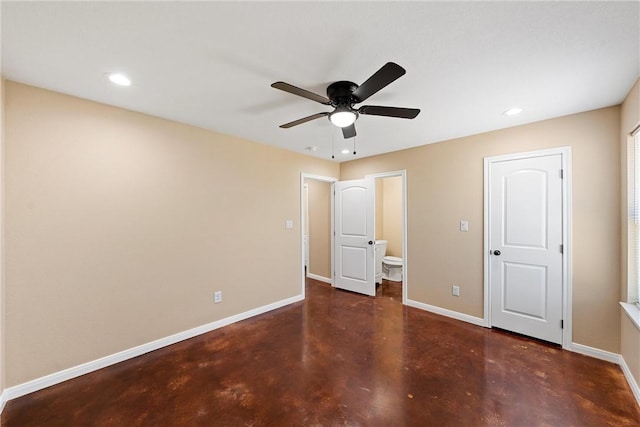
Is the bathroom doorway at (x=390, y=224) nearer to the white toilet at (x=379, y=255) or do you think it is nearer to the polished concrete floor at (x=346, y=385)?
the white toilet at (x=379, y=255)

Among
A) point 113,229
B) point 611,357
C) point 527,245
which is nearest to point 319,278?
point 527,245

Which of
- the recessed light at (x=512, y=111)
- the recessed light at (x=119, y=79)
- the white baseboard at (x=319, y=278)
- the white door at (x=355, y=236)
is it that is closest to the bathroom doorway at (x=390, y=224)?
the white door at (x=355, y=236)

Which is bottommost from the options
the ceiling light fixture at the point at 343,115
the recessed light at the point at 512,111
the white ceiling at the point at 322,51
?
the ceiling light fixture at the point at 343,115

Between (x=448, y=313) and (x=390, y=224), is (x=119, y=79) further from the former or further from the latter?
(x=390, y=224)

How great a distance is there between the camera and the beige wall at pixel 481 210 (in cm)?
238

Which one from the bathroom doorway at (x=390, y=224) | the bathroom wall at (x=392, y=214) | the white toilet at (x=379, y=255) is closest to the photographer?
the white toilet at (x=379, y=255)

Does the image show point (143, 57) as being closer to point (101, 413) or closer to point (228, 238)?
point (228, 238)

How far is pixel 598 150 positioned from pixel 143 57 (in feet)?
12.9

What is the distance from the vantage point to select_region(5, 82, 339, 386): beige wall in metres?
1.95

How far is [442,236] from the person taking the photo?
348 cm

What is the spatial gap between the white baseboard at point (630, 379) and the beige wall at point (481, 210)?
0.17 m

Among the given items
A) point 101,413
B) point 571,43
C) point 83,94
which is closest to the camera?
point 571,43

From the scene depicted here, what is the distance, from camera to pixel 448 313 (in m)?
3.42

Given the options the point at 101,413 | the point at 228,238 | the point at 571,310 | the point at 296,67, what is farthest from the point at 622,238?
the point at 101,413
